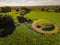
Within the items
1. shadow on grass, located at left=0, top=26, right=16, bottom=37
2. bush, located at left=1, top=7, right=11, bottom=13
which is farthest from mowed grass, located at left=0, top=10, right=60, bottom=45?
bush, located at left=1, top=7, right=11, bottom=13

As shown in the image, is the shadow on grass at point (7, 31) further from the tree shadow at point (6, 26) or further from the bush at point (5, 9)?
the bush at point (5, 9)

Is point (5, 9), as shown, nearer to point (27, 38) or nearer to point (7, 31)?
point (7, 31)

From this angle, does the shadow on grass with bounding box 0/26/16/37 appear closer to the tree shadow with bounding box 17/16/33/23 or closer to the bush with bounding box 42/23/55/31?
the tree shadow with bounding box 17/16/33/23

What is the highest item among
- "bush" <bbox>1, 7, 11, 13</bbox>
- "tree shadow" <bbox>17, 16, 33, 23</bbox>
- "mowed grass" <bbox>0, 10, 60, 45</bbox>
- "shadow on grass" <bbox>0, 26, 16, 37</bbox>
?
"bush" <bbox>1, 7, 11, 13</bbox>

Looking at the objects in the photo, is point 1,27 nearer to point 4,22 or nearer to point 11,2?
point 4,22

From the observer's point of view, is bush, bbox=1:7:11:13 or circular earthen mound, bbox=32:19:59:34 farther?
bush, bbox=1:7:11:13

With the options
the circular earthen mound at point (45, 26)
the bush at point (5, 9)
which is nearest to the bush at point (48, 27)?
the circular earthen mound at point (45, 26)

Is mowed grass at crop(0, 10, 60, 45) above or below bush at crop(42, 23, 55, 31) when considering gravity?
below

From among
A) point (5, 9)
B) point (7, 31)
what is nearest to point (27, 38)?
point (7, 31)

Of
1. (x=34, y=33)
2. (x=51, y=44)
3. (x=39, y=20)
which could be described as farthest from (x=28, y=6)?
(x=51, y=44)
